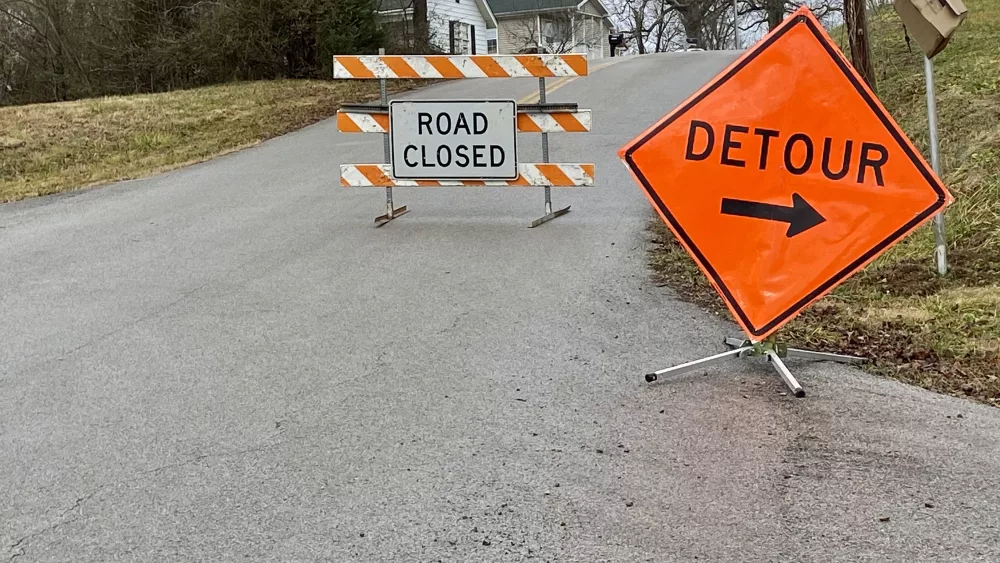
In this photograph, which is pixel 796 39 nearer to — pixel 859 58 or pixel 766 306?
pixel 766 306

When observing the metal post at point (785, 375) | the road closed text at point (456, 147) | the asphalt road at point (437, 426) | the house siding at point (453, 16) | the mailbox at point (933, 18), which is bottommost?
the asphalt road at point (437, 426)

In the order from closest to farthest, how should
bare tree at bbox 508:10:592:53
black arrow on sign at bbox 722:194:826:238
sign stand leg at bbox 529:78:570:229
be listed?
1. black arrow on sign at bbox 722:194:826:238
2. sign stand leg at bbox 529:78:570:229
3. bare tree at bbox 508:10:592:53

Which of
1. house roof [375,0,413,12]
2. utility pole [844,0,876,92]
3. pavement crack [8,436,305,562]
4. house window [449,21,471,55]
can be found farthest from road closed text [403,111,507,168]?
house window [449,21,471,55]

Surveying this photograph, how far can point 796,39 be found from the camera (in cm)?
468

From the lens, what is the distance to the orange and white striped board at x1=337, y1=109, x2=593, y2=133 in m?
8.86

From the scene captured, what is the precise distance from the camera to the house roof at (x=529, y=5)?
53.4 meters

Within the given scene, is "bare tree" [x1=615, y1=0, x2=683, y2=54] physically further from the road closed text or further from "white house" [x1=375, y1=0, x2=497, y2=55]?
the road closed text

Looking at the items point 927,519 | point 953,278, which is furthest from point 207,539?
point 953,278

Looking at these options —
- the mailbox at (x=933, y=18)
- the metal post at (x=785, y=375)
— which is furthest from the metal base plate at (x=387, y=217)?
the mailbox at (x=933, y=18)

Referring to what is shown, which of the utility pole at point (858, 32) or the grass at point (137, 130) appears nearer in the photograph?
the utility pole at point (858, 32)

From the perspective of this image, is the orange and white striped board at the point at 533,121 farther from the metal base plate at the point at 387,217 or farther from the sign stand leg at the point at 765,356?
the sign stand leg at the point at 765,356

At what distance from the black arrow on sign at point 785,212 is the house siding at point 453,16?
106 ft

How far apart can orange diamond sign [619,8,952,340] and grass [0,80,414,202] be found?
33.4ft

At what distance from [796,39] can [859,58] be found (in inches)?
302
